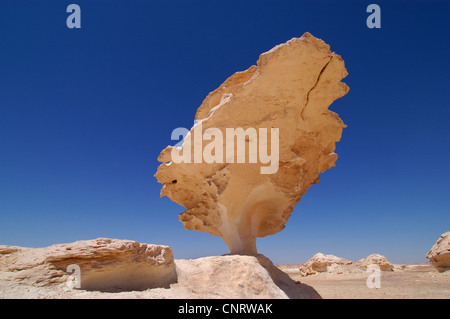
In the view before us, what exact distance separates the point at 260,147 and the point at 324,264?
16.2 meters

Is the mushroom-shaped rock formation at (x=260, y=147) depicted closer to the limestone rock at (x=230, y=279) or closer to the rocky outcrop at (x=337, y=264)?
the limestone rock at (x=230, y=279)

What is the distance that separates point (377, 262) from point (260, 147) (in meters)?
18.2

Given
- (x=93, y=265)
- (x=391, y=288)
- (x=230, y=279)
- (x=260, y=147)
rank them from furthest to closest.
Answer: (x=391, y=288) → (x=260, y=147) → (x=230, y=279) → (x=93, y=265)

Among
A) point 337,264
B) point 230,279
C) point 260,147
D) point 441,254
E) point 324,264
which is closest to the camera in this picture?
point 230,279

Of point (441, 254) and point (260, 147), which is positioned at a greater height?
point (260, 147)

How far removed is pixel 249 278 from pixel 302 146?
4.28 meters

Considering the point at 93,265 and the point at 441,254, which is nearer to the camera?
the point at 93,265

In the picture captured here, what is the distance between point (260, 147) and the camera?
7.28 meters

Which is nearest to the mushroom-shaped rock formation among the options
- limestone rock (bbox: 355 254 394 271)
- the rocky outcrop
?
the rocky outcrop

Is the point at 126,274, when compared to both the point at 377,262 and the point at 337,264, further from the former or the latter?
the point at 377,262

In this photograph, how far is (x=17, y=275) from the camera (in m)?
3.82

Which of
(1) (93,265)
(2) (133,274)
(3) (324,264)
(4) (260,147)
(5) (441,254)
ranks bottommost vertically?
(3) (324,264)

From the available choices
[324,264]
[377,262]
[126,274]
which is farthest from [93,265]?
[377,262]
